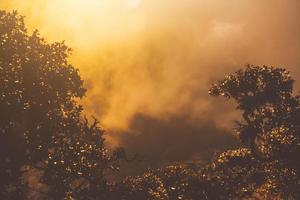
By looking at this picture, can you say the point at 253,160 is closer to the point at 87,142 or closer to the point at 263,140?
the point at 263,140

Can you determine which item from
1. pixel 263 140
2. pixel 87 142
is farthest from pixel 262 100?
pixel 87 142

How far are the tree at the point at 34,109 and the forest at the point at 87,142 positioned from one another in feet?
0.25

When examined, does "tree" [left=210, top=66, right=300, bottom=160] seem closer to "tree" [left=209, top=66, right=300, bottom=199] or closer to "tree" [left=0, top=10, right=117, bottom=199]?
"tree" [left=209, top=66, right=300, bottom=199]

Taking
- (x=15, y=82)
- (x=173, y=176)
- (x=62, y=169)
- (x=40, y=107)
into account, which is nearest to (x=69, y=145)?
(x=62, y=169)

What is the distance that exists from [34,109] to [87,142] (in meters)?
10.7

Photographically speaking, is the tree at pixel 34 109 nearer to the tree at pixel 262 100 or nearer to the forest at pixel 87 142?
the forest at pixel 87 142

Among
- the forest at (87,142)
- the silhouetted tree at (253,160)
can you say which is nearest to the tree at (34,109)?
the forest at (87,142)

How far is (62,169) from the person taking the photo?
1612 inches

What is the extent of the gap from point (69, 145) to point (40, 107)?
5.32 meters

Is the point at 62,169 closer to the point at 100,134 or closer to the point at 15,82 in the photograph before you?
the point at 15,82

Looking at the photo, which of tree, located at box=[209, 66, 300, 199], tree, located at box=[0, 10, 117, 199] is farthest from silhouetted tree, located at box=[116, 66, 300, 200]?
tree, located at box=[0, 10, 117, 199]

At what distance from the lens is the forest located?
36688 millimetres

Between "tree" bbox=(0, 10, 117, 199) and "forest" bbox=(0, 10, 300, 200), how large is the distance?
8 cm

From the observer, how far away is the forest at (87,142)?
36.7 metres
